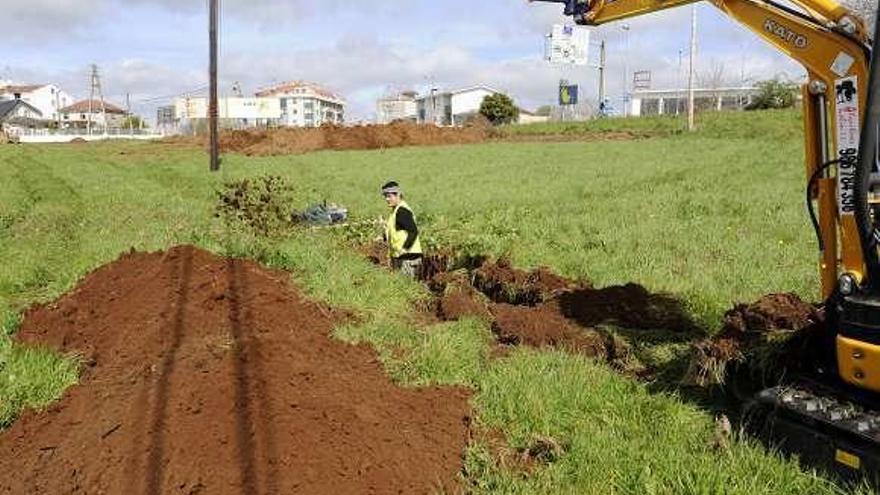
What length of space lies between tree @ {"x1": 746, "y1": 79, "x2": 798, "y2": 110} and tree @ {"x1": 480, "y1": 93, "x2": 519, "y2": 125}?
25.5 m

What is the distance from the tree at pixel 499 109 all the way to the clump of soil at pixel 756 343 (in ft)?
219

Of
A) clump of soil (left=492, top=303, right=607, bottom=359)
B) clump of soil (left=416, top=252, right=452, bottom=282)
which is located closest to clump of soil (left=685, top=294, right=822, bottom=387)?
clump of soil (left=492, top=303, right=607, bottom=359)

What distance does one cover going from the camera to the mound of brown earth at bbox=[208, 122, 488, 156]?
43.1 metres

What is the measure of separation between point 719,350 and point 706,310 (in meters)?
2.47

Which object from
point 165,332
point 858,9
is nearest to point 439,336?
point 165,332

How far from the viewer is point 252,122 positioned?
106 metres

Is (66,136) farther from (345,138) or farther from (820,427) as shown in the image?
(820,427)

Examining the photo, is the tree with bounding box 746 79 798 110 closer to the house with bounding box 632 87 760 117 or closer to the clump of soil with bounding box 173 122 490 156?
the house with bounding box 632 87 760 117

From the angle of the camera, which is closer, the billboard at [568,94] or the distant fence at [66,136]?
the distant fence at [66,136]

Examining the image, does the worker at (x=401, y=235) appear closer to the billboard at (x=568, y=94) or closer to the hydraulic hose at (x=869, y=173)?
the hydraulic hose at (x=869, y=173)

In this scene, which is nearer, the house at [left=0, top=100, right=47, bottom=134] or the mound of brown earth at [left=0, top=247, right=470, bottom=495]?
the mound of brown earth at [left=0, top=247, right=470, bottom=495]

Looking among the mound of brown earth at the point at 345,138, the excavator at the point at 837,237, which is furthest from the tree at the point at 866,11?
the mound of brown earth at the point at 345,138

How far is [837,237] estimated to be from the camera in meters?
4.96

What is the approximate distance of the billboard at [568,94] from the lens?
7919 cm
